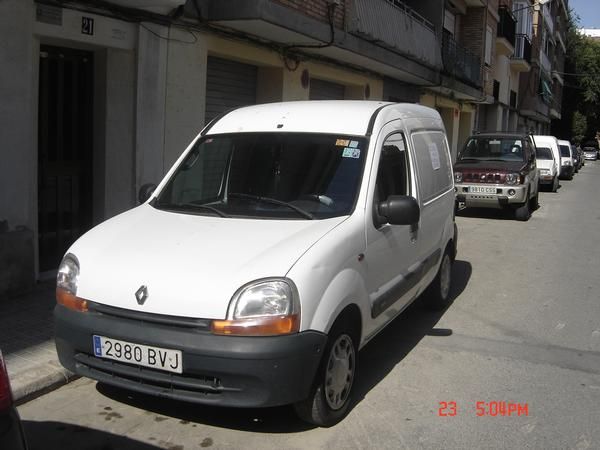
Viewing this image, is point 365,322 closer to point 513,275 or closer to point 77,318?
point 77,318

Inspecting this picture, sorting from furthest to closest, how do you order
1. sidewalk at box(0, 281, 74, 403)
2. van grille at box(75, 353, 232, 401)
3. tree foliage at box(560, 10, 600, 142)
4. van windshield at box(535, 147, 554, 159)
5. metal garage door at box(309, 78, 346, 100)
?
tree foliage at box(560, 10, 600, 142), van windshield at box(535, 147, 554, 159), metal garage door at box(309, 78, 346, 100), sidewalk at box(0, 281, 74, 403), van grille at box(75, 353, 232, 401)

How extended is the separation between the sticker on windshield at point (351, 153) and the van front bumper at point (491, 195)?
9.65 meters

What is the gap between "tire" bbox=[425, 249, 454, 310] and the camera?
20.6ft

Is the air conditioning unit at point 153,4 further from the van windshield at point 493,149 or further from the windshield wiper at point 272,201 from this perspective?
the van windshield at point 493,149

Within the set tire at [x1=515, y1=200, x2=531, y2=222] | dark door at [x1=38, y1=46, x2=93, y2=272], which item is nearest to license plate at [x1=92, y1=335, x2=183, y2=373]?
dark door at [x1=38, y1=46, x2=93, y2=272]

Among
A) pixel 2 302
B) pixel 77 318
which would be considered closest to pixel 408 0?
pixel 2 302

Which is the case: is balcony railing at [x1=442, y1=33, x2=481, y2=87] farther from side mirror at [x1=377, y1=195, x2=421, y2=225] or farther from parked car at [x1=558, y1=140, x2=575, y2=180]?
side mirror at [x1=377, y1=195, x2=421, y2=225]

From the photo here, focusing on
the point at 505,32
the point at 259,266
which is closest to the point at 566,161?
the point at 505,32

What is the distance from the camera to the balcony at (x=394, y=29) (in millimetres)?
11930

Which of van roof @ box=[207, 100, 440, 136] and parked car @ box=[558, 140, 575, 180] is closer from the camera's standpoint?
van roof @ box=[207, 100, 440, 136]

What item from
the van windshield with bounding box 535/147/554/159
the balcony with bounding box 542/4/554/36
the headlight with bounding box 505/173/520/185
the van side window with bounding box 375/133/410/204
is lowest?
the headlight with bounding box 505/173/520/185

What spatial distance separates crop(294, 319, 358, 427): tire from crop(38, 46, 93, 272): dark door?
14.6 ft

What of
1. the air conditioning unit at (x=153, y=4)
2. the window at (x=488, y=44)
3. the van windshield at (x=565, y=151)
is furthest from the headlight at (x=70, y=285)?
the van windshield at (x=565, y=151)

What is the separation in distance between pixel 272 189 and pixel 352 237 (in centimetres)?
83
